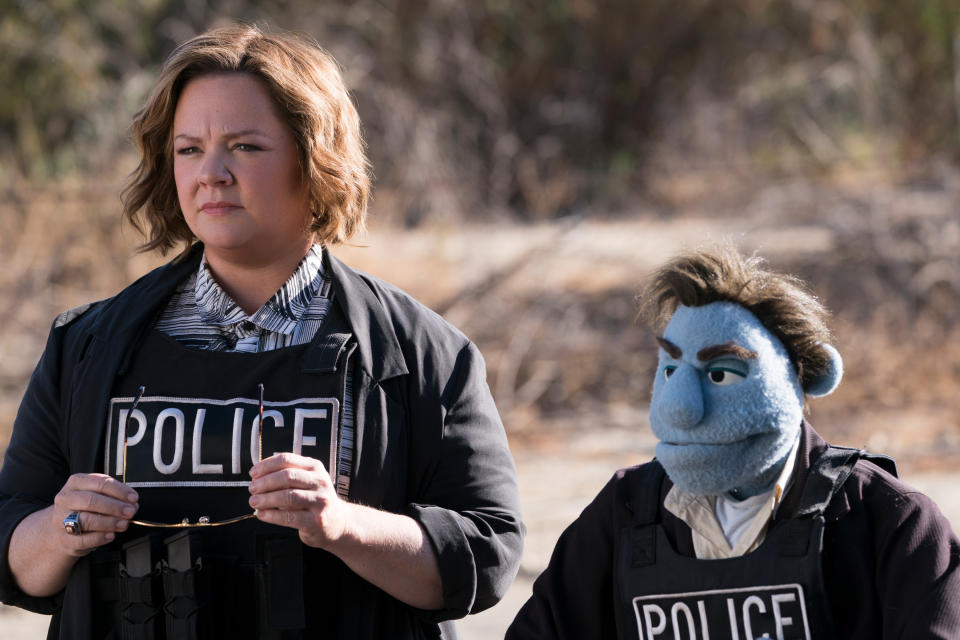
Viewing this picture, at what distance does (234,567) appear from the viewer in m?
2.18

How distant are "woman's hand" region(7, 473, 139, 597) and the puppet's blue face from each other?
0.92 metres

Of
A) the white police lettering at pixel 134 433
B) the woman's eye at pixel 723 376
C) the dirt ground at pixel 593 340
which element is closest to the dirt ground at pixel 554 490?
the dirt ground at pixel 593 340

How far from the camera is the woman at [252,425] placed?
7.01 feet

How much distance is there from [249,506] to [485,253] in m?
6.77

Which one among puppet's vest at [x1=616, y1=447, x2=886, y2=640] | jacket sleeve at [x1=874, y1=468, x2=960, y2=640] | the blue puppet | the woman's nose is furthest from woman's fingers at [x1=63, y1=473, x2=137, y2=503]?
jacket sleeve at [x1=874, y1=468, x2=960, y2=640]

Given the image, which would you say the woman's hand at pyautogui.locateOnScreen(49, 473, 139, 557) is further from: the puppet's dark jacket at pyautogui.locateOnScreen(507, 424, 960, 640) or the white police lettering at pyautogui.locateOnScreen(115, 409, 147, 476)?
the puppet's dark jacket at pyautogui.locateOnScreen(507, 424, 960, 640)

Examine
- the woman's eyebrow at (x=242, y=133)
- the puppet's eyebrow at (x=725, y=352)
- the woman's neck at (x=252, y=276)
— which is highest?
the woman's eyebrow at (x=242, y=133)

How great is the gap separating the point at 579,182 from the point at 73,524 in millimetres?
10915

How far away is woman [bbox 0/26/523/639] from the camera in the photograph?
7.01 feet

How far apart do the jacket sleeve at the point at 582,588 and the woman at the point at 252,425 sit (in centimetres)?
12

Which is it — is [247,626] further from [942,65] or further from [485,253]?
[942,65]

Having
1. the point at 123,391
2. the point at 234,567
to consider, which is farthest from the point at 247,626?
the point at 123,391

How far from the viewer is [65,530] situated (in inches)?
82.0

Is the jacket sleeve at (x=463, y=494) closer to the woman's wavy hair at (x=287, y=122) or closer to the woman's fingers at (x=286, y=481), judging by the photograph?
the woman's fingers at (x=286, y=481)
